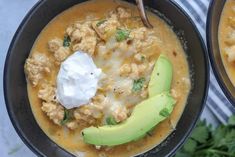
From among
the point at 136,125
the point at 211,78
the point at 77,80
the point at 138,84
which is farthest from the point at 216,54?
the point at 77,80

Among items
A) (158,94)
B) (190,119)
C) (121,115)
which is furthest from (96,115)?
(190,119)

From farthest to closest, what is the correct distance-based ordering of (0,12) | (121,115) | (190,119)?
(0,12) < (190,119) < (121,115)

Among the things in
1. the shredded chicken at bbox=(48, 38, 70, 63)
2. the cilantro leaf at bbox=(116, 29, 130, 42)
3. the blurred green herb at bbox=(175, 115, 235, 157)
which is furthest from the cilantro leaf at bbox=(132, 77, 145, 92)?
the blurred green herb at bbox=(175, 115, 235, 157)

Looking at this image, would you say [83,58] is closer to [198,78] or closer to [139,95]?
[139,95]

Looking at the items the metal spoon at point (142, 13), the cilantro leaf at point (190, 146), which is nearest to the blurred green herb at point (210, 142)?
the cilantro leaf at point (190, 146)

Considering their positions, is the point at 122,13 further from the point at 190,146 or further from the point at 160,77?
the point at 190,146
